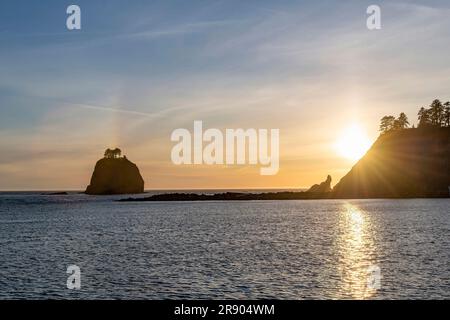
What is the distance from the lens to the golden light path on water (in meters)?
36.1

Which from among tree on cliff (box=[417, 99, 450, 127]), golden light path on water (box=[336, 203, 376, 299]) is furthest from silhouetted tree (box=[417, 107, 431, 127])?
golden light path on water (box=[336, 203, 376, 299])

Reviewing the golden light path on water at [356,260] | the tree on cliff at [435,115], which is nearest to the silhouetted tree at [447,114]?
the tree on cliff at [435,115]

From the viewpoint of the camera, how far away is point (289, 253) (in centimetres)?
5659

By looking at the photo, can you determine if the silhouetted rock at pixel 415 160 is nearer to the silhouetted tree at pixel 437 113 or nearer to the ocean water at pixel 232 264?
the silhouetted tree at pixel 437 113

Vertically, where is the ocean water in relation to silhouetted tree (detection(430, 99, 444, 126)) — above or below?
below

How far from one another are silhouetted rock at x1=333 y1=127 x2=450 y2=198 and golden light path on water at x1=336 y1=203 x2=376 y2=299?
101036 millimetres

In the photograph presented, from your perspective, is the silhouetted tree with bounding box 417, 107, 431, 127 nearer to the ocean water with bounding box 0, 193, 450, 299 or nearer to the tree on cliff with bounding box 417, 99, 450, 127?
the tree on cliff with bounding box 417, 99, 450, 127

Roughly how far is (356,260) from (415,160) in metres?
146

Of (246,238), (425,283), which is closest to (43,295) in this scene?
(425,283)

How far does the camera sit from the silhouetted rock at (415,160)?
185 meters

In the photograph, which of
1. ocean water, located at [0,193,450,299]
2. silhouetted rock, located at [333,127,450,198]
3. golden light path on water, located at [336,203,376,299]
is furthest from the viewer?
silhouetted rock, located at [333,127,450,198]
